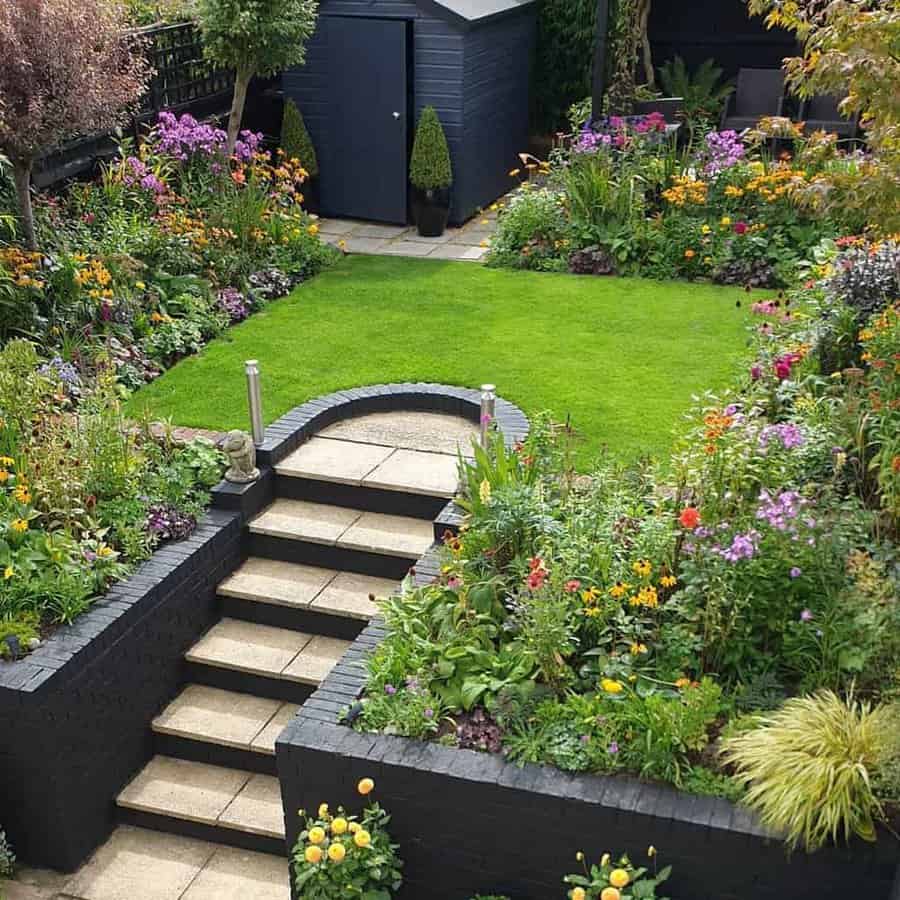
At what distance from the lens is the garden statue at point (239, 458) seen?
6062 millimetres

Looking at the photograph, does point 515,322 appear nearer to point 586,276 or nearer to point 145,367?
point 586,276

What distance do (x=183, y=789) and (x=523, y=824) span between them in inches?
79.0

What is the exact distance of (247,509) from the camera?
20.1ft

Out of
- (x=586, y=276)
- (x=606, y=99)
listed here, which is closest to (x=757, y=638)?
(x=586, y=276)

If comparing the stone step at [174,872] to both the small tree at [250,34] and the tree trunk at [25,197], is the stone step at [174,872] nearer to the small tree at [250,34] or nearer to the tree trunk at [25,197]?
the tree trunk at [25,197]

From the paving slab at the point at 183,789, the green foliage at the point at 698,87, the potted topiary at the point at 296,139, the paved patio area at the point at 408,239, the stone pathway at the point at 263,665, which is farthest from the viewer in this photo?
the green foliage at the point at 698,87

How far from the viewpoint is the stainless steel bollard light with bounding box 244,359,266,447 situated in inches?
244

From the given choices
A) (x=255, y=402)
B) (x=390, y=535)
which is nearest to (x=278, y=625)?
(x=390, y=535)

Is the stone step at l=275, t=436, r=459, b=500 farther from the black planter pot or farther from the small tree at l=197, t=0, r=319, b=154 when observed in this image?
the black planter pot

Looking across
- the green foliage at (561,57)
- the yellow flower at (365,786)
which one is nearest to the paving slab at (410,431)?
the yellow flower at (365,786)

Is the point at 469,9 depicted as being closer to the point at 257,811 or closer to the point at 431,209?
the point at 431,209

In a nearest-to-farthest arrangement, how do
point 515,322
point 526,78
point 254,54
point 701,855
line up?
point 701,855 < point 515,322 < point 254,54 < point 526,78

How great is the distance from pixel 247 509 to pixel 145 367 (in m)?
2.18

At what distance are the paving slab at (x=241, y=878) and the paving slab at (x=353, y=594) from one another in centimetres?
123
